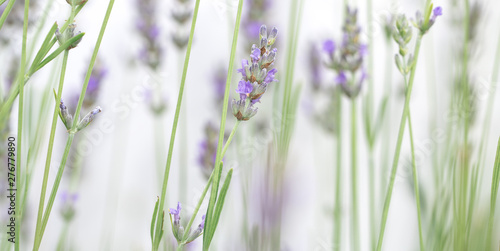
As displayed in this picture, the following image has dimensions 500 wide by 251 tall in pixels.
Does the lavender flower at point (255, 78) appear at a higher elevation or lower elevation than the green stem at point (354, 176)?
higher

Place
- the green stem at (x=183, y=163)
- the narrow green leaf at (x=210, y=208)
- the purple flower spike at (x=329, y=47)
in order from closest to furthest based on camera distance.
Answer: the narrow green leaf at (x=210, y=208) → the purple flower spike at (x=329, y=47) → the green stem at (x=183, y=163)

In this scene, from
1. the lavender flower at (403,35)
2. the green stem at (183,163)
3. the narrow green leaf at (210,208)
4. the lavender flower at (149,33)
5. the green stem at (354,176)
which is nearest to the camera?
the narrow green leaf at (210,208)

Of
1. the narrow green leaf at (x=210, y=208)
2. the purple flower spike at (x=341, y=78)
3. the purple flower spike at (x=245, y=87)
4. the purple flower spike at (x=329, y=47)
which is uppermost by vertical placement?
the purple flower spike at (x=329, y=47)

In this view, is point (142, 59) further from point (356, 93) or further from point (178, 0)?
point (356, 93)

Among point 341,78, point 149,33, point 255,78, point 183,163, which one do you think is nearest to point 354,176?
point 341,78

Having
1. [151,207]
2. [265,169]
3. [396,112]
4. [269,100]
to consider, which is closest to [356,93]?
[265,169]

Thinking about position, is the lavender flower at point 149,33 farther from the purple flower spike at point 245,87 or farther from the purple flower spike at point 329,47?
the purple flower spike at point 245,87

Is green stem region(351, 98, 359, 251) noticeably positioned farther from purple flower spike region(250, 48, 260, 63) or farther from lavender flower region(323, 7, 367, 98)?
purple flower spike region(250, 48, 260, 63)

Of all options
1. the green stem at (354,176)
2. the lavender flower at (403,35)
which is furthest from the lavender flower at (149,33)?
the lavender flower at (403,35)
